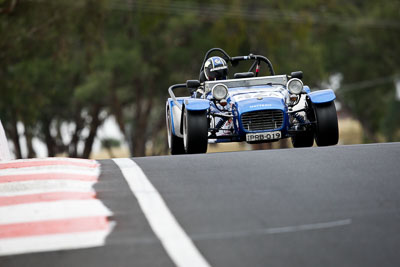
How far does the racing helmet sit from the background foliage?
45.1ft

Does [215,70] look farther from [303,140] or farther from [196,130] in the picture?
[196,130]

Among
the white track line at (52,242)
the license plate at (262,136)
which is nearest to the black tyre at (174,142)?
the license plate at (262,136)

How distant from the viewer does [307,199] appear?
7160 mm

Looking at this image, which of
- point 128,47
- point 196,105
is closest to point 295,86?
point 196,105

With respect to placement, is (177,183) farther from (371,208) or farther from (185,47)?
(185,47)

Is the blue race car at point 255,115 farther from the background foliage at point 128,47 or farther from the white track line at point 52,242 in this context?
the background foliage at point 128,47

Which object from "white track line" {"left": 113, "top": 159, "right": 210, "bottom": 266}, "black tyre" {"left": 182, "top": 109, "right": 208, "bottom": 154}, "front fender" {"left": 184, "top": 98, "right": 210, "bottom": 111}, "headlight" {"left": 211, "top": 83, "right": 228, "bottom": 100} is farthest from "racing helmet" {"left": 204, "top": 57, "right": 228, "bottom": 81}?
"white track line" {"left": 113, "top": 159, "right": 210, "bottom": 266}

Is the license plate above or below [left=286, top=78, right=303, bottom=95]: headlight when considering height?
below

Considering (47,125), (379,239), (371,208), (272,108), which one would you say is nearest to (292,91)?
(272,108)

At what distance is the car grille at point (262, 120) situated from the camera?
1264 centimetres

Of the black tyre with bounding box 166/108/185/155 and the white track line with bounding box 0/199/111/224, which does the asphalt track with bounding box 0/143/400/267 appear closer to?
the white track line with bounding box 0/199/111/224

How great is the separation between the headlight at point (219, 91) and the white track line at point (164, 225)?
448 cm

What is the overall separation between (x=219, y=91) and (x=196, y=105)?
66 cm

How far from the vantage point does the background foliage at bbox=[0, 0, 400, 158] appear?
31.2m
